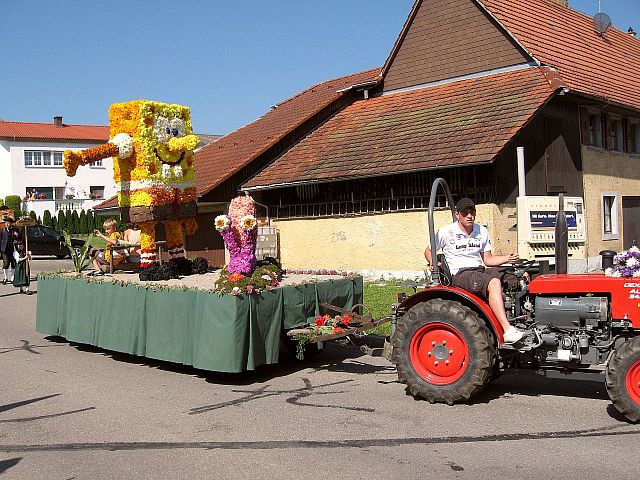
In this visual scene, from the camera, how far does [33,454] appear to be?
17.2 ft

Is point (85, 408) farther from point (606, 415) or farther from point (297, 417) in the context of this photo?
point (606, 415)

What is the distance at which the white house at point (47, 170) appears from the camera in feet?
164

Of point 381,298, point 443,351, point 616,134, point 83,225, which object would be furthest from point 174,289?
point 83,225

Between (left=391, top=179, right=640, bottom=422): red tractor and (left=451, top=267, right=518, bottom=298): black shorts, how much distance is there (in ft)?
0.26

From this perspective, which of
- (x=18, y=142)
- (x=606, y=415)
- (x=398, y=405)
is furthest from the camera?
(x=18, y=142)

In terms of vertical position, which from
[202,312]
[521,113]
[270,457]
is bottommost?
[270,457]

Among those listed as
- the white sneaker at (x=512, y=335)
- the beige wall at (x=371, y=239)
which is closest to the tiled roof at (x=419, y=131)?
the beige wall at (x=371, y=239)

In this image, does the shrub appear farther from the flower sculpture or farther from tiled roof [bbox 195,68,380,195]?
tiled roof [bbox 195,68,380,195]

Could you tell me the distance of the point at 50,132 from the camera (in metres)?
53.2

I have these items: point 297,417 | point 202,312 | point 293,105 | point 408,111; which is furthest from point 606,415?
point 293,105

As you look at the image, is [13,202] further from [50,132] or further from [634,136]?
[634,136]

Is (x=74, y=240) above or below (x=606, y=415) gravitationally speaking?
above

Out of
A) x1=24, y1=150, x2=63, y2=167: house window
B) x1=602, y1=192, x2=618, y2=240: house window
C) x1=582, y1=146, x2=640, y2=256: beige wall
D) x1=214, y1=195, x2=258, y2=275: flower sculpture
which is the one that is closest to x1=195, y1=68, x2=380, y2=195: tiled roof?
Answer: x1=582, y1=146, x2=640, y2=256: beige wall

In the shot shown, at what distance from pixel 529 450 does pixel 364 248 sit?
13.0 m
